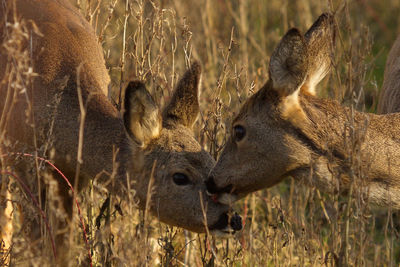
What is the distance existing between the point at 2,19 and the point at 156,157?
1887 millimetres

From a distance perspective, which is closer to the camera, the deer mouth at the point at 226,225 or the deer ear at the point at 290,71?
the deer ear at the point at 290,71

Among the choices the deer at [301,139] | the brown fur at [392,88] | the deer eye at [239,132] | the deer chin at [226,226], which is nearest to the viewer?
the deer at [301,139]

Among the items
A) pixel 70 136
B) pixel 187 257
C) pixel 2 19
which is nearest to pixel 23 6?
pixel 2 19

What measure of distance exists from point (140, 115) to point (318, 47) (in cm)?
145

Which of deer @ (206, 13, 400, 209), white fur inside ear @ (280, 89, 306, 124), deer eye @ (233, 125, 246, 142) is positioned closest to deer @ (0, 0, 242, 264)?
deer @ (206, 13, 400, 209)

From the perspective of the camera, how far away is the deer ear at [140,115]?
5.37 m

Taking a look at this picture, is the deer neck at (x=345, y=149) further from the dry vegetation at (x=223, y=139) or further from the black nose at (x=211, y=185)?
the black nose at (x=211, y=185)

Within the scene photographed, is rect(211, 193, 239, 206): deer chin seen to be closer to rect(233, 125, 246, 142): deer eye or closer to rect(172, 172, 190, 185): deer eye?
rect(172, 172, 190, 185): deer eye

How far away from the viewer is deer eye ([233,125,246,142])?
547 cm

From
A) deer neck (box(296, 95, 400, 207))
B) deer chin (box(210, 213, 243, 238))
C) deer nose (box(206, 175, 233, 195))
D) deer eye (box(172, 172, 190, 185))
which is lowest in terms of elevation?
deer chin (box(210, 213, 243, 238))

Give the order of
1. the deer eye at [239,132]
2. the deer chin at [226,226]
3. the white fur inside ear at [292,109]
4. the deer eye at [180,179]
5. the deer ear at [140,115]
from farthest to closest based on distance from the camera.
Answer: the deer eye at [180,179] → the deer chin at [226,226] → the deer eye at [239,132] → the deer ear at [140,115] → the white fur inside ear at [292,109]

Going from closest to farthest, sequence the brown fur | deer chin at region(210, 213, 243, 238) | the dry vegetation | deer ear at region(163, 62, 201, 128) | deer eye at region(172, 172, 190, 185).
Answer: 1. the dry vegetation
2. deer chin at region(210, 213, 243, 238)
3. deer eye at region(172, 172, 190, 185)
4. deer ear at region(163, 62, 201, 128)
5. the brown fur

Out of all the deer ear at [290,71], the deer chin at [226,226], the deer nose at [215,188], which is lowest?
the deer chin at [226,226]

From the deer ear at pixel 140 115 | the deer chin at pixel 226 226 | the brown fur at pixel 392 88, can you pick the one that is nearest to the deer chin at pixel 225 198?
the deer chin at pixel 226 226
